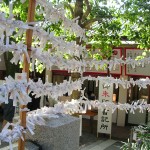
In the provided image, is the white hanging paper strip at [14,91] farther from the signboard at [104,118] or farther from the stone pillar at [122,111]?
the stone pillar at [122,111]

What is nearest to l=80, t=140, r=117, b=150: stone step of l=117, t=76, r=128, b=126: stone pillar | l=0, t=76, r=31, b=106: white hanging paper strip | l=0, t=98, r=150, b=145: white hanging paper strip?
l=117, t=76, r=128, b=126: stone pillar

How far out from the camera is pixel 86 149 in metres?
9.10

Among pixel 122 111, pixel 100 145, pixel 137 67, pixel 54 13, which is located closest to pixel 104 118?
pixel 100 145

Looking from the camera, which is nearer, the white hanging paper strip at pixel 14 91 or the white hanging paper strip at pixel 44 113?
the white hanging paper strip at pixel 14 91

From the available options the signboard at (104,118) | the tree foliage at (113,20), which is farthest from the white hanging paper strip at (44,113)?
the signboard at (104,118)

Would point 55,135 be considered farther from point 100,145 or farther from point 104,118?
point 104,118

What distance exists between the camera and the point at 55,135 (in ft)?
7.96

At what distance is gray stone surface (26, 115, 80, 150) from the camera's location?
2410mm

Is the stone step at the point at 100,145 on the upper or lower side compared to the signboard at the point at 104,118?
lower

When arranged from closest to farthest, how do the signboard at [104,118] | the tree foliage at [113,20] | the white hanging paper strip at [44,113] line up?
1. the white hanging paper strip at [44,113]
2. the tree foliage at [113,20]
3. the signboard at [104,118]

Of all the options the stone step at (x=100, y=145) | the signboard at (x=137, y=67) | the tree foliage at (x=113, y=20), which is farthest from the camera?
the signboard at (x=137, y=67)

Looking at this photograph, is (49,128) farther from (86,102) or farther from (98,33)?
(98,33)

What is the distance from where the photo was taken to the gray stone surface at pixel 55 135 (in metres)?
2.41

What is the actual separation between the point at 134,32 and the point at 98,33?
1.04 m
